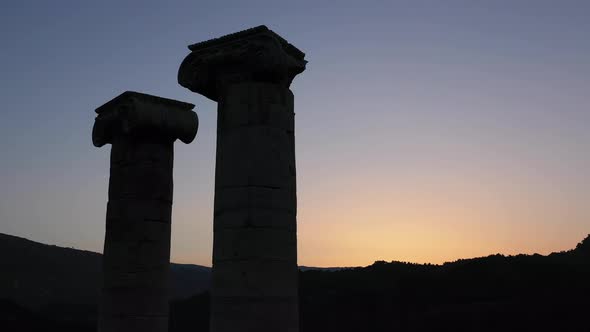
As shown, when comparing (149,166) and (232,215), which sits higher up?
(149,166)

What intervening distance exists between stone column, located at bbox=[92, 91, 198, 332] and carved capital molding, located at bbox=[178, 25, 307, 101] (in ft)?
9.08

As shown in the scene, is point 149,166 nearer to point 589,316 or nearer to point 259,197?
point 259,197

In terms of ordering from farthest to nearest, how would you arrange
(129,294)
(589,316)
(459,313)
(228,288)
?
(459,313) < (589,316) < (129,294) < (228,288)

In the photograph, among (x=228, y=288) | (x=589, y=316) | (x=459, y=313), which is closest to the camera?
(x=228, y=288)

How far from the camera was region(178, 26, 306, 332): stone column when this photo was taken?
9.27m

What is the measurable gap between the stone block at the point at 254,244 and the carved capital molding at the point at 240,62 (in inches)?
100

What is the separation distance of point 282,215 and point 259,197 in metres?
0.49

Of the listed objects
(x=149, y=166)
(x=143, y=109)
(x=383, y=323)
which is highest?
(x=143, y=109)

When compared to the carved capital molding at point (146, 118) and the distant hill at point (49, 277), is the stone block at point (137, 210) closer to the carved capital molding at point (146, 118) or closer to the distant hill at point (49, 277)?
the carved capital molding at point (146, 118)

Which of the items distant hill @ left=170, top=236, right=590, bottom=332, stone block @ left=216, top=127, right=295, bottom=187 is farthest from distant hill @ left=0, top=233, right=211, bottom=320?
stone block @ left=216, top=127, right=295, bottom=187

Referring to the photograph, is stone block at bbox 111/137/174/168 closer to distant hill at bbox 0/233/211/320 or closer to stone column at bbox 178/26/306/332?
stone column at bbox 178/26/306/332

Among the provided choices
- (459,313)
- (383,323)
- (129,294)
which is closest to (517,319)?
(459,313)

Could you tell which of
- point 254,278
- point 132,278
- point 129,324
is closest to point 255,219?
point 254,278

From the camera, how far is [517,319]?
4222cm
